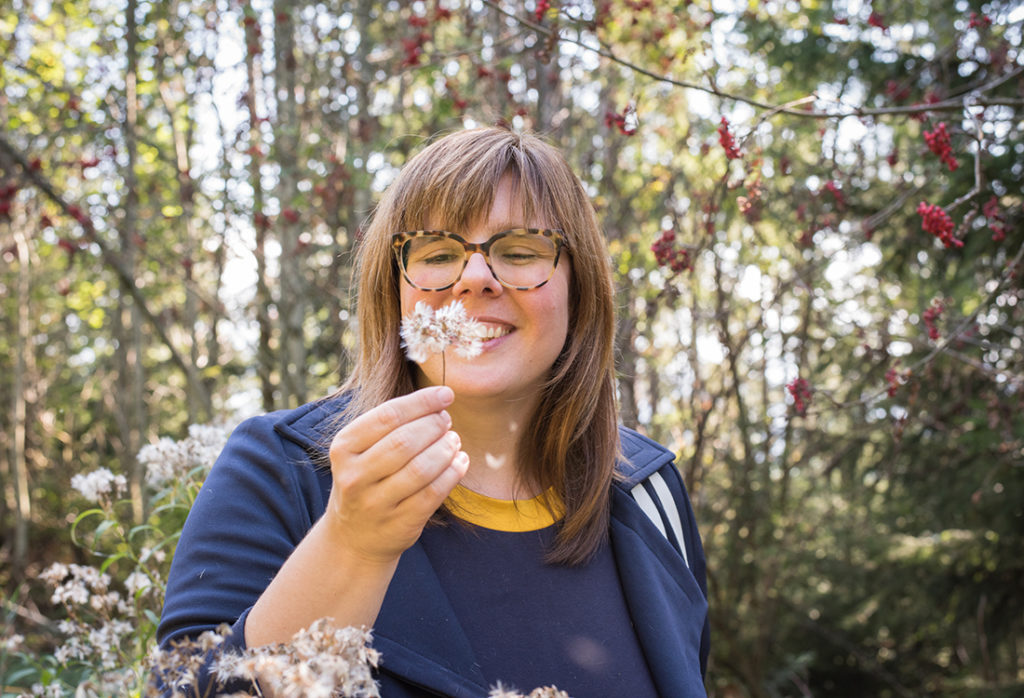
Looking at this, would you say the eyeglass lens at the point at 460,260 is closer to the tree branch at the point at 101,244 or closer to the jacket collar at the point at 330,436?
the jacket collar at the point at 330,436

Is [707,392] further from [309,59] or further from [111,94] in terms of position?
[111,94]

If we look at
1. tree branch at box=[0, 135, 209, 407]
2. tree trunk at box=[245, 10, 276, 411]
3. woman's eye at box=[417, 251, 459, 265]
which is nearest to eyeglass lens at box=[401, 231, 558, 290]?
woman's eye at box=[417, 251, 459, 265]

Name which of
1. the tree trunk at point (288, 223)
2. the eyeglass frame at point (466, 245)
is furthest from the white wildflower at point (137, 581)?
the tree trunk at point (288, 223)

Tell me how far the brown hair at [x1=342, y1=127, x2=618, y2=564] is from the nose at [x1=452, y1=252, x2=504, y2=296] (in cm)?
13

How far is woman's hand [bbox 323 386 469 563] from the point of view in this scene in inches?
43.1

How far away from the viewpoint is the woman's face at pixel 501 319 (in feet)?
5.32

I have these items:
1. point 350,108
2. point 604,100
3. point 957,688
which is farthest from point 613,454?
point 957,688

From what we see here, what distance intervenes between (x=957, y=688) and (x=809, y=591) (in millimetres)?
1272

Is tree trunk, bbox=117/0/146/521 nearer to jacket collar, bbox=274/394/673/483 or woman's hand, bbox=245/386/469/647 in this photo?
jacket collar, bbox=274/394/673/483

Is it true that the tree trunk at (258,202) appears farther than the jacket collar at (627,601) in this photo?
Yes

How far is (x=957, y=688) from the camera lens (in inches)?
243

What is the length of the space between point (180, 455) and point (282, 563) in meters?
1.10

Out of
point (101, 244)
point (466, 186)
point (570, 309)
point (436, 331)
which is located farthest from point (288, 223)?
point (436, 331)

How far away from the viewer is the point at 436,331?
1.35m
